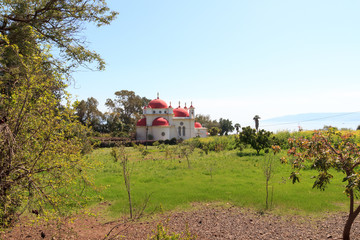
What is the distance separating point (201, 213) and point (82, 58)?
5.93 m

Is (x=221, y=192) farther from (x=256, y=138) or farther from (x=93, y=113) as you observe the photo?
(x=93, y=113)

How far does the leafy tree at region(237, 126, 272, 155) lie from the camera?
22.4 metres

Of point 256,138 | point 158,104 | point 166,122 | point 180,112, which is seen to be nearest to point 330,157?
point 256,138

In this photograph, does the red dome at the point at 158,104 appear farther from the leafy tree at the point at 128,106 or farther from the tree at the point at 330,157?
the tree at the point at 330,157

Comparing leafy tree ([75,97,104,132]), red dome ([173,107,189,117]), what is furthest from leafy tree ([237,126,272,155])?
leafy tree ([75,97,104,132])

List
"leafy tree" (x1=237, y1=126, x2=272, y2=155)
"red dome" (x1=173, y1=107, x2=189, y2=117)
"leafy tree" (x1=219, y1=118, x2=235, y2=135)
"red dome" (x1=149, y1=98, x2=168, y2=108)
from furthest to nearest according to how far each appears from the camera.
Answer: "leafy tree" (x1=219, y1=118, x2=235, y2=135), "red dome" (x1=173, y1=107, x2=189, y2=117), "red dome" (x1=149, y1=98, x2=168, y2=108), "leafy tree" (x1=237, y1=126, x2=272, y2=155)

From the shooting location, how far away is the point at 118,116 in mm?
54469

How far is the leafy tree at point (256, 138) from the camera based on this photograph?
22.4 metres

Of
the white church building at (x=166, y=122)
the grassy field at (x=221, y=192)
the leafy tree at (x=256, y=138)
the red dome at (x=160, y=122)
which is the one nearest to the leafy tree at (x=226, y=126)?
the white church building at (x=166, y=122)

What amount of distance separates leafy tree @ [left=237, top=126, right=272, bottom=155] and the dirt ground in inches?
574

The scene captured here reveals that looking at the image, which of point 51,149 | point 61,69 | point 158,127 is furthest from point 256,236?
point 158,127

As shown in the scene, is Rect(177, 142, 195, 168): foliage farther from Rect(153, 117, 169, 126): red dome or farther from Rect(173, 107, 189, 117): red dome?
Rect(173, 107, 189, 117): red dome

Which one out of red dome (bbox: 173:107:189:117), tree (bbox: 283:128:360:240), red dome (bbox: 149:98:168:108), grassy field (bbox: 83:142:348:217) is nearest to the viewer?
tree (bbox: 283:128:360:240)

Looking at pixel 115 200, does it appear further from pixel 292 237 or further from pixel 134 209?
pixel 292 237
